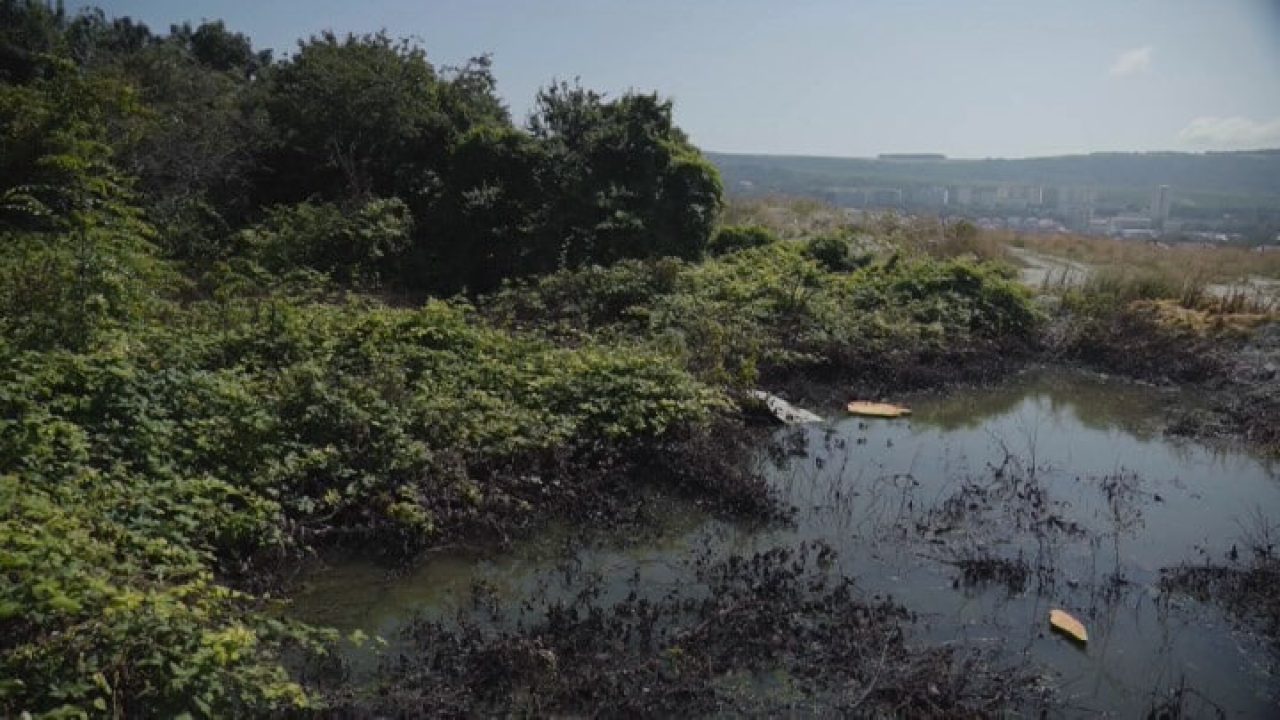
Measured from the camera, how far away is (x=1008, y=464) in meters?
9.07

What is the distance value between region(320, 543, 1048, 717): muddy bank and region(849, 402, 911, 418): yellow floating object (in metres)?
4.89

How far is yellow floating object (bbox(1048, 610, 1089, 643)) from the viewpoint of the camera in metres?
5.65

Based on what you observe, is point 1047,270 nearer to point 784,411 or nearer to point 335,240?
point 784,411

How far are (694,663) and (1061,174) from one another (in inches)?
2274

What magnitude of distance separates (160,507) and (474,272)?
1031 centimetres

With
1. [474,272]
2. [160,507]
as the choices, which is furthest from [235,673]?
[474,272]

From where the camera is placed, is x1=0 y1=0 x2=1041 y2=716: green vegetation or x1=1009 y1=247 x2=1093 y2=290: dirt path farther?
x1=1009 y1=247 x2=1093 y2=290: dirt path

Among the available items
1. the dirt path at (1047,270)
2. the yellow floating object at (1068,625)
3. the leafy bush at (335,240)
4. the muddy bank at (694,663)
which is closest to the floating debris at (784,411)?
the muddy bank at (694,663)

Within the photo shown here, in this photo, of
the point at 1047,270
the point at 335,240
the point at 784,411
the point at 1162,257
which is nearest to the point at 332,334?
the point at 784,411

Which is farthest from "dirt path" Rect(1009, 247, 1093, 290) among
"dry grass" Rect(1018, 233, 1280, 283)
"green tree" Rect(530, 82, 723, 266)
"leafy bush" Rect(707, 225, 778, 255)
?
"green tree" Rect(530, 82, 723, 266)

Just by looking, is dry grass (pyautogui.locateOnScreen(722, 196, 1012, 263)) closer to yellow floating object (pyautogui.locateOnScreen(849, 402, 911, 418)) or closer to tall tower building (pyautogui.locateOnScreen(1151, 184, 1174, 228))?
yellow floating object (pyautogui.locateOnScreen(849, 402, 911, 418))

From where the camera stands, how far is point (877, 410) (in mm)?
10789

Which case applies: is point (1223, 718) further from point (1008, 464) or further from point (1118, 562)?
point (1008, 464)

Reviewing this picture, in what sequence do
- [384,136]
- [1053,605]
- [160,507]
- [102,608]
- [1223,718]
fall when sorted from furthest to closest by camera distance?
[384,136] → [1053,605] → [160,507] → [1223,718] → [102,608]
